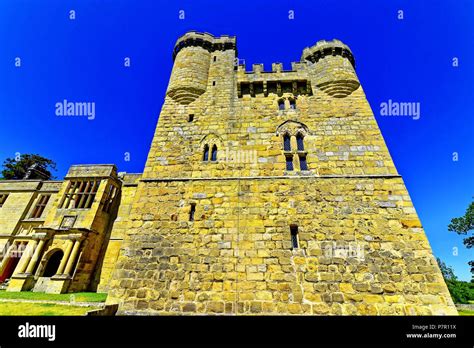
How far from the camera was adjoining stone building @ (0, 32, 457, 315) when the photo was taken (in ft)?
21.1

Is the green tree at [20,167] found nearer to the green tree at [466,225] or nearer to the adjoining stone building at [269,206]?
the adjoining stone building at [269,206]

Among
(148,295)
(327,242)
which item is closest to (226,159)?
(327,242)

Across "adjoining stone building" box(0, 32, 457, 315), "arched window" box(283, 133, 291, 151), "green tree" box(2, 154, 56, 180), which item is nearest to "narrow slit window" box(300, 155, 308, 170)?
"adjoining stone building" box(0, 32, 457, 315)

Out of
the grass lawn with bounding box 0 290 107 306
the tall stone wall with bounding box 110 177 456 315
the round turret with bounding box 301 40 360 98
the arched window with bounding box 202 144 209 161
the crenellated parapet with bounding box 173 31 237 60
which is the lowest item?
the grass lawn with bounding box 0 290 107 306

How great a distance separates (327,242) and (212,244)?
3.87 metres

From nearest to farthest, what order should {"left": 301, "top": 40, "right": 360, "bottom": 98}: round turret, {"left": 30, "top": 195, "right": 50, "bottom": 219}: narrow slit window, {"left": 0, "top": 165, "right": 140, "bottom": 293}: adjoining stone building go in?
{"left": 301, "top": 40, "right": 360, "bottom": 98}: round turret
{"left": 0, "top": 165, "right": 140, "bottom": 293}: adjoining stone building
{"left": 30, "top": 195, "right": 50, "bottom": 219}: narrow slit window

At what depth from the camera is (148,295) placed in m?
6.61

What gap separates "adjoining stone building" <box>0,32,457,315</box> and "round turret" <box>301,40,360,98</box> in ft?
0.22

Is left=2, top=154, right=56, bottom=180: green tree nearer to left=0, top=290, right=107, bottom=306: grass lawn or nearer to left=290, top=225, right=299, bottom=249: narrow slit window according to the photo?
left=0, top=290, right=107, bottom=306: grass lawn

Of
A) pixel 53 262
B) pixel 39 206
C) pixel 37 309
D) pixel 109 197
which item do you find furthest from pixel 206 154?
pixel 39 206

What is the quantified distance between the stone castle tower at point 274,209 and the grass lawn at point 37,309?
2.64m

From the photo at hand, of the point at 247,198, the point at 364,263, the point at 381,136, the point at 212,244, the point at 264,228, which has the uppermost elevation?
the point at 381,136

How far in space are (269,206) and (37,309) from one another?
9.39m
